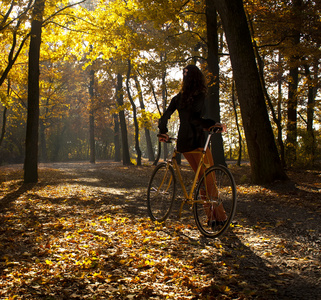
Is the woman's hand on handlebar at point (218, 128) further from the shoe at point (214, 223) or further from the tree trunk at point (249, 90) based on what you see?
the tree trunk at point (249, 90)

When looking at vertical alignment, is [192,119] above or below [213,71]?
below

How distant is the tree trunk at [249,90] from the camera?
815 cm

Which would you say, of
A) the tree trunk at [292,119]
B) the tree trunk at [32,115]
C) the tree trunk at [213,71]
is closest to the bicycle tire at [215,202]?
the tree trunk at [213,71]

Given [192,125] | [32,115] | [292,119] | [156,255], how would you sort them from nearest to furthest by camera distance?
[156,255] → [192,125] → [32,115] → [292,119]

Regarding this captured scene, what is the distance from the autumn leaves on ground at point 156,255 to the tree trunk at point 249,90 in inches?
66.2

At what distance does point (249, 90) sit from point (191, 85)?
4091mm

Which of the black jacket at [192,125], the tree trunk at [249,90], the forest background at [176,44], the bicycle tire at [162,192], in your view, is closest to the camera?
the black jacket at [192,125]

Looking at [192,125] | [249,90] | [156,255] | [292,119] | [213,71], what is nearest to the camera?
[156,255]

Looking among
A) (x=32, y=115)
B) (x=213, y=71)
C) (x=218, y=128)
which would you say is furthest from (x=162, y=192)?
(x=213, y=71)

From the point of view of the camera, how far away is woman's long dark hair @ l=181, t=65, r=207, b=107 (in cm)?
453

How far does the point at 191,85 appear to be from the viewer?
4.55 m

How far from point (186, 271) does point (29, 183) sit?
1005 centimetres

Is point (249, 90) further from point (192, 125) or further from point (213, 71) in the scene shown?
point (213, 71)

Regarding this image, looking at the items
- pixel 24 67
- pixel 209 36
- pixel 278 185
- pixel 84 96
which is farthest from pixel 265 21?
pixel 84 96
